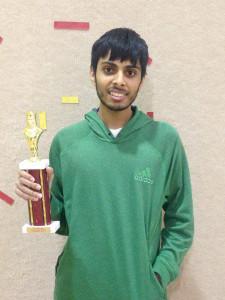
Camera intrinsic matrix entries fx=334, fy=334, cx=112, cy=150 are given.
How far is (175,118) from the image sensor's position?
118 centimetres

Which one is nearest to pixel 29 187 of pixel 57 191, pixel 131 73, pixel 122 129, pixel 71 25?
pixel 57 191

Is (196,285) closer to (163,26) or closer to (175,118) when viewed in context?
(175,118)

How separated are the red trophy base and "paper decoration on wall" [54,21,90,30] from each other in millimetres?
507

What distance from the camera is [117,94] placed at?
36.5 inches

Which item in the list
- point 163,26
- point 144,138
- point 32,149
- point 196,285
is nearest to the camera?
point 32,149

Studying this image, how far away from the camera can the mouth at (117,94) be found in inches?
36.4

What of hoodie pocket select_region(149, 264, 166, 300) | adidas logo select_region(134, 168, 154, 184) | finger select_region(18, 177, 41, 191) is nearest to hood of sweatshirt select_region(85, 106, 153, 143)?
adidas logo select_region(134, 168, 154, 184)

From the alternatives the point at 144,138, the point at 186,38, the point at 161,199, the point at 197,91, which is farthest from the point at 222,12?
the point at 161,199

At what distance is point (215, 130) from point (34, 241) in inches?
30.2

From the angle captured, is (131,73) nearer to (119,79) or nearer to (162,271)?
(119,79)

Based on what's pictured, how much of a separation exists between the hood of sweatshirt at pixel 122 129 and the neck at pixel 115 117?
21mm

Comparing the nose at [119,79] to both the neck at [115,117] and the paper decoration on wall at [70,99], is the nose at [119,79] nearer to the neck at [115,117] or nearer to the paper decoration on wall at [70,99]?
the neck at [115,117]

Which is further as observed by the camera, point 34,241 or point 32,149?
point 34,241

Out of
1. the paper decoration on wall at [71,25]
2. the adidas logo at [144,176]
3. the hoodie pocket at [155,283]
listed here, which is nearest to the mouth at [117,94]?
the adidas logo at [144,176]
